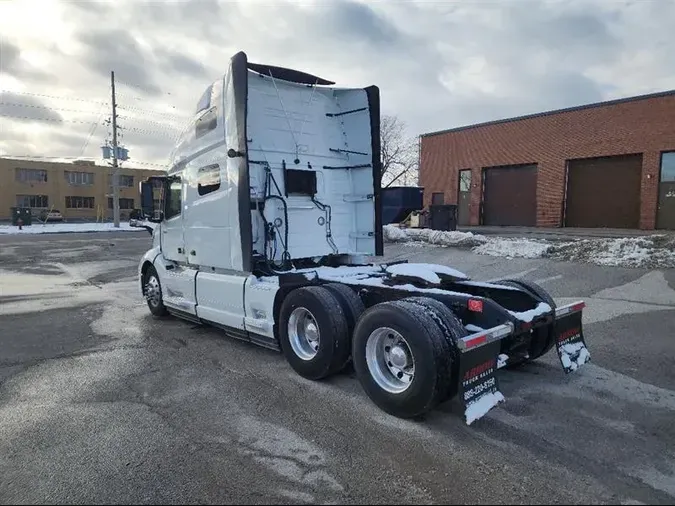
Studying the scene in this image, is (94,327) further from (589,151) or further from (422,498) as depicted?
(589,151)

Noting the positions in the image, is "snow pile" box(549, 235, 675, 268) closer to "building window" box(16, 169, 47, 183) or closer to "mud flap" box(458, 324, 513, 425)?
"mud flap" box(458, 324, 513, 425)

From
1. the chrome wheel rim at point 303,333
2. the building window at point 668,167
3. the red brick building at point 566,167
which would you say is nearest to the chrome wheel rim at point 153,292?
the chrome wheel rim at point 303,333

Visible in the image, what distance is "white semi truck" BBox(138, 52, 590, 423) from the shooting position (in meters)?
4.12

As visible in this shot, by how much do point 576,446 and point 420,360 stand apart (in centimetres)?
132

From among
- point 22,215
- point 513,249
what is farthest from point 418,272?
point 22,215

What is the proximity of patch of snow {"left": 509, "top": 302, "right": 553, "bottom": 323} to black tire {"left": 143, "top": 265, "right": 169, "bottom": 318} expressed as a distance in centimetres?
604

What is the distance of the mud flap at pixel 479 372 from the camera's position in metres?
3.78

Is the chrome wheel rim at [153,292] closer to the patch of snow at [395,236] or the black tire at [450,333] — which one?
the black tire at [450,333]

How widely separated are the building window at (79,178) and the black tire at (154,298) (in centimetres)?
6898

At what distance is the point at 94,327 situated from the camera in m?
7.82

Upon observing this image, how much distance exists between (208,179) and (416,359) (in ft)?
13.9

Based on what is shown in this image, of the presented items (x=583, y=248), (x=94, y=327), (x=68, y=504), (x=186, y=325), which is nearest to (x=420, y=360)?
(x=68, y=504)

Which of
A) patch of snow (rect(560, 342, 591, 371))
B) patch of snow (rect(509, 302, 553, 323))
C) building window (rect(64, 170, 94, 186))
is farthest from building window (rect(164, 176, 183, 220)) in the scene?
building window (rect(64, 170, 94, 186))

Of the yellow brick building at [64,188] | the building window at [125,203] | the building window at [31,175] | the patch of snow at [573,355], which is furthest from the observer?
the building window at [125,203]
